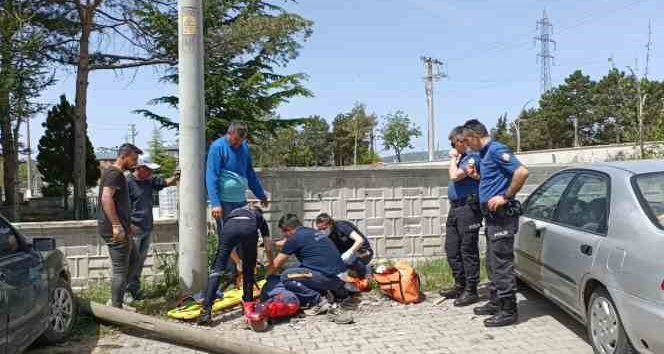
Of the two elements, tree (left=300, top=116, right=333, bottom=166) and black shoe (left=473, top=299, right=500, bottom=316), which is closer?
black shoe (left=473, top=299, right=500, bottom=316)

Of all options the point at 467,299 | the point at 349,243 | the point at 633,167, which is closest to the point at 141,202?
the point at 349,243

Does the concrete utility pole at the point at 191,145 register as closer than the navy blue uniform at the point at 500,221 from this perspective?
No

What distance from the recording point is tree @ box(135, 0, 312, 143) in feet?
47.4

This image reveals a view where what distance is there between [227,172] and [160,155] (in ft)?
37.4

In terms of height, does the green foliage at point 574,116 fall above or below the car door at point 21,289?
above

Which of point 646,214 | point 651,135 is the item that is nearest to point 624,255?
point 646,214

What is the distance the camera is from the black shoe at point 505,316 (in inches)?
A: 193

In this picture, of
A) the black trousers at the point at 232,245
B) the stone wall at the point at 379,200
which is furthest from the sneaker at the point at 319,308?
the stone wall at the point at 379,200

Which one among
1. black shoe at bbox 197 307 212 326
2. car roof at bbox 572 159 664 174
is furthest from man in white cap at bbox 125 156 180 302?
car roof at bbox 572 159 664 174

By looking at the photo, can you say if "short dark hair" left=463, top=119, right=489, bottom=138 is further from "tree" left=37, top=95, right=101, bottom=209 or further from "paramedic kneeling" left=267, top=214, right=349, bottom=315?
"tree" left=37, top=95, right=101, bottom=209

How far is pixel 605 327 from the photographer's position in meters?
3.79

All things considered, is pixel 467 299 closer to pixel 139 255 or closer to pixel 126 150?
pixel 139 255

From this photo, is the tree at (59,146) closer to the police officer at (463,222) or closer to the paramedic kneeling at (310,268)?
the paramedic kneeling at (310,268)

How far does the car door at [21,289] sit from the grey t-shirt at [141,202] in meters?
1.71
